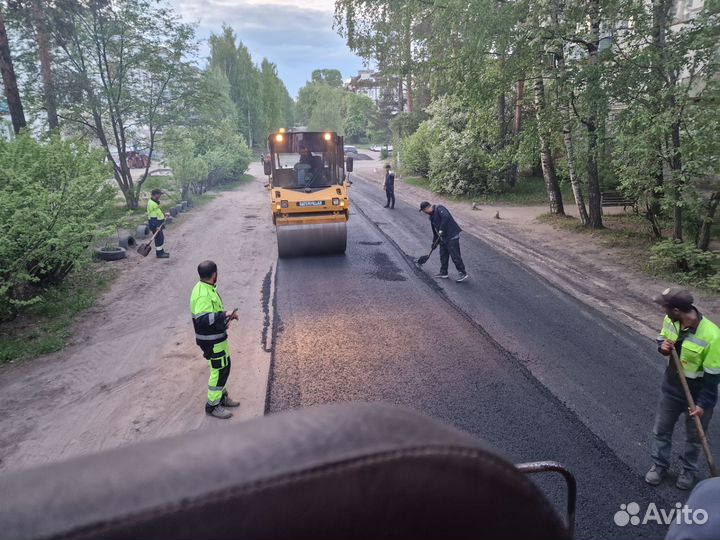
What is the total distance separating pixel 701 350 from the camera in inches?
149

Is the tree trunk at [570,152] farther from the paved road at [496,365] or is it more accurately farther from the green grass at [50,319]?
the green grass at [50,319]

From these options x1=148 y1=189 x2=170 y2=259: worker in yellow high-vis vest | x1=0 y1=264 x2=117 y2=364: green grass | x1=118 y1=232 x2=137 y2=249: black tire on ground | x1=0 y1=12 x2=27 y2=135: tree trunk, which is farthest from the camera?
x1=118 y1=232 x2=137 y2=249: black tire on ground

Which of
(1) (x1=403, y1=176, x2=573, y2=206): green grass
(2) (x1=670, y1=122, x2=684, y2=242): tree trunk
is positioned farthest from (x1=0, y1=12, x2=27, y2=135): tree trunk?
(1) (x1=403, y1=176, x2=573, y2=206): green grass

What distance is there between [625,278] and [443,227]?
378 centimetres

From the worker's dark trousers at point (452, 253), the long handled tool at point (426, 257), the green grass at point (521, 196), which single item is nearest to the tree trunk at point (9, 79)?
the long handled tool at point (426, 257)

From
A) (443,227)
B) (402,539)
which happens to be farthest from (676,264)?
(402,539)

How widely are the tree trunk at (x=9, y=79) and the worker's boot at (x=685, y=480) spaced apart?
14.1m

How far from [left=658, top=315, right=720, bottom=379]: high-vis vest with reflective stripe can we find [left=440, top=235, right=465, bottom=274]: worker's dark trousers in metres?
5.69

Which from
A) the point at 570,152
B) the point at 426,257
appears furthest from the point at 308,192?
the point at 570,152

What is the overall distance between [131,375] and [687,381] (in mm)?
6030

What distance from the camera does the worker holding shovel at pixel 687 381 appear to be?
3.78 metres

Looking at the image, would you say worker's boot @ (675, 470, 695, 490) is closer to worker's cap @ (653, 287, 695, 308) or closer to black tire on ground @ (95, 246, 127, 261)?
worker's cap @ (653, 287, 695, 308)

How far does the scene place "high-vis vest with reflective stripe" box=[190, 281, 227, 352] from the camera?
15.9 ft

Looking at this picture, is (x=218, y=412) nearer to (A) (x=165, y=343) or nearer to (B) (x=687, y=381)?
(A) (x=165, y=343)
